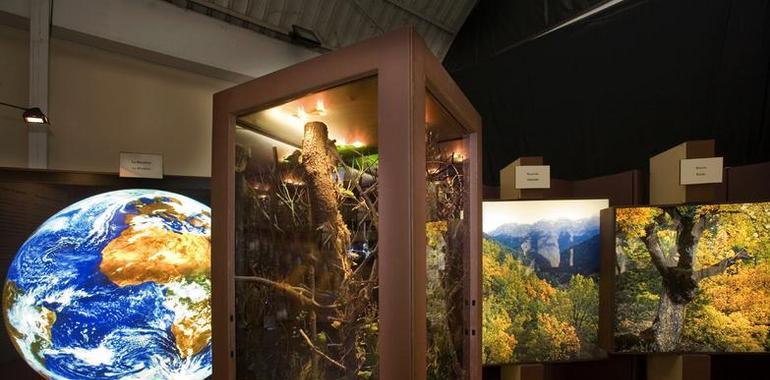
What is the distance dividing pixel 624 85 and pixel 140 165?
370 centimetres

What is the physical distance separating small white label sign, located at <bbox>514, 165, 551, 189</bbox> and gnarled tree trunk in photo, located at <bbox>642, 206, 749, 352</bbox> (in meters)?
0.57

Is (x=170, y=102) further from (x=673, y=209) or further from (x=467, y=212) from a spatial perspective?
(x=673, y=209)

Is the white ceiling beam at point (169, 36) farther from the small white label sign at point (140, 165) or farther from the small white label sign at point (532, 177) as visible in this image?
the small white label sign at point (532, 177)

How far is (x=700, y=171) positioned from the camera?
1.75m

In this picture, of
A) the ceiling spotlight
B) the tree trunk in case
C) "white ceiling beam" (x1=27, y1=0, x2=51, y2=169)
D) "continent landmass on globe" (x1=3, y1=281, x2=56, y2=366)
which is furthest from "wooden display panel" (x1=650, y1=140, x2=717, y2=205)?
"white ceiling beam" (x1=27, y1=0, x2=51, y2=169)

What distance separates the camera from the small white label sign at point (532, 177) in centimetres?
211

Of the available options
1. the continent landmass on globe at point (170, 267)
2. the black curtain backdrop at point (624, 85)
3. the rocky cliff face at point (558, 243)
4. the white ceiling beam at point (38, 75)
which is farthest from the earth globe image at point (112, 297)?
the black curtain backdrop at point (624, 85)

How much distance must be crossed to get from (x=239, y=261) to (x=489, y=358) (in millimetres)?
1579

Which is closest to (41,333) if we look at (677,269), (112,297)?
(112,297)

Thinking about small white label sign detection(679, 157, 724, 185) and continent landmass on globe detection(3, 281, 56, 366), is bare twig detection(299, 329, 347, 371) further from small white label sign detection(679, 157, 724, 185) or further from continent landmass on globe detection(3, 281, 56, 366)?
small white label sign detection(679, 157, 724, 185)

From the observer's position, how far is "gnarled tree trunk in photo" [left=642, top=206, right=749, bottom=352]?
179 cm

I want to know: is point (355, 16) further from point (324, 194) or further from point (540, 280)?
point (324, 194)

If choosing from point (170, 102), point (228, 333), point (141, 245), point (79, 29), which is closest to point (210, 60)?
point (170, 102)

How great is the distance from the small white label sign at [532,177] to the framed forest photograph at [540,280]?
0.11 m
